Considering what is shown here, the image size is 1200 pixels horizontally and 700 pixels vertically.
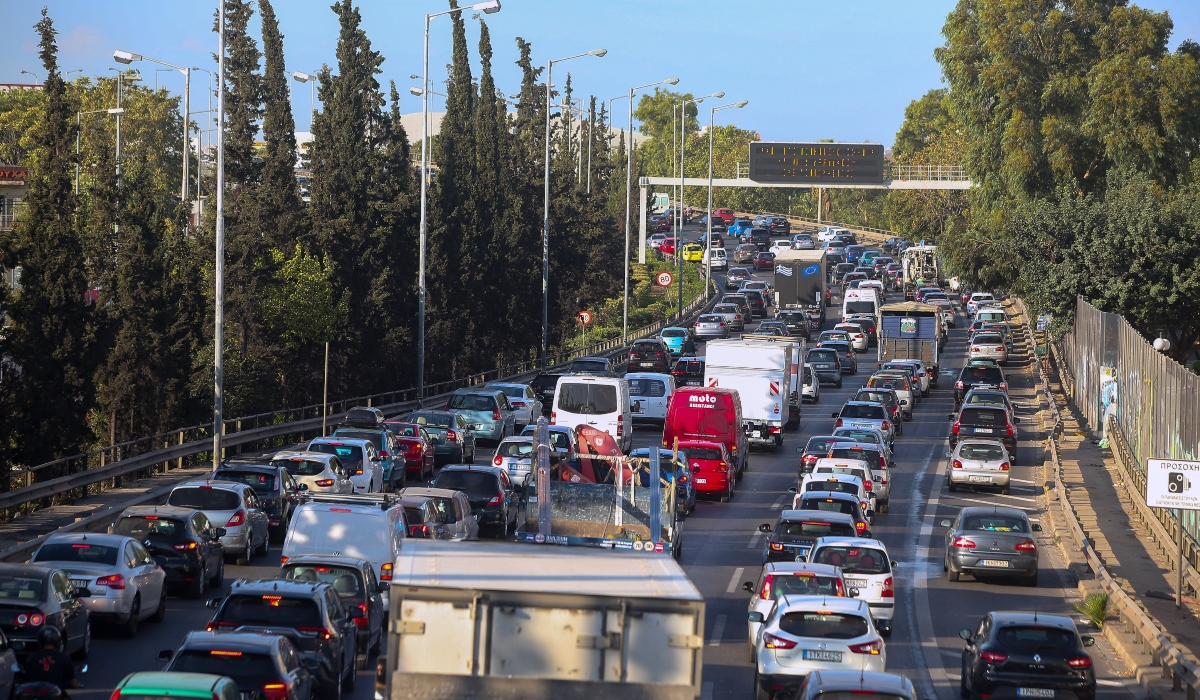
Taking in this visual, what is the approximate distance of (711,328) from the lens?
79.2 meters

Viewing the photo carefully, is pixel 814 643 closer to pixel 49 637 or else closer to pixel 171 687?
pixel 171 687

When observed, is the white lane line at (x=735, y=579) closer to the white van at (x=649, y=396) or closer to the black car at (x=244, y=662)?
the black car at (x=244, y=662)

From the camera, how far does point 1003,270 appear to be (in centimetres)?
6844

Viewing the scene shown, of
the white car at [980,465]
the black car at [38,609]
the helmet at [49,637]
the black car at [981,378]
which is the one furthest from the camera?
the black car at [981,378]

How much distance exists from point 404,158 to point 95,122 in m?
52.5

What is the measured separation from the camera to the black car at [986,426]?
42.7 m

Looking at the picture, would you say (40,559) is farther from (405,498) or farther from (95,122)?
(95,122)

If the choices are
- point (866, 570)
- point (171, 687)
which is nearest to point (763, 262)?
point (866, 570)

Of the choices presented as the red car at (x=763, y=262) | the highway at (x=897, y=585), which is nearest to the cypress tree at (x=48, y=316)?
the highway at (x=897, y=585)

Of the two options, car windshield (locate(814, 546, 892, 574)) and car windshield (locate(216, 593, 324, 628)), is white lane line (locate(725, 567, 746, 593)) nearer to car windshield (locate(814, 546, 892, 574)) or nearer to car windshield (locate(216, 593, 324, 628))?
car windshield (locate(814, 546, 892, 574))

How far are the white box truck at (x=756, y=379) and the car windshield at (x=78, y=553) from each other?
26058 millimetres

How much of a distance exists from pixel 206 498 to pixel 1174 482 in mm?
15361

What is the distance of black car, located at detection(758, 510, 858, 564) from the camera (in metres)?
23.8

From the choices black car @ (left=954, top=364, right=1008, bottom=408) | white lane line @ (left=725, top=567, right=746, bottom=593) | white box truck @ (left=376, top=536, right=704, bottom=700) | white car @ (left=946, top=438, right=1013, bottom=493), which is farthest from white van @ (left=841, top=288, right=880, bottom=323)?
white box truck @ (left=376, top=536, right=704, bottom=700)
